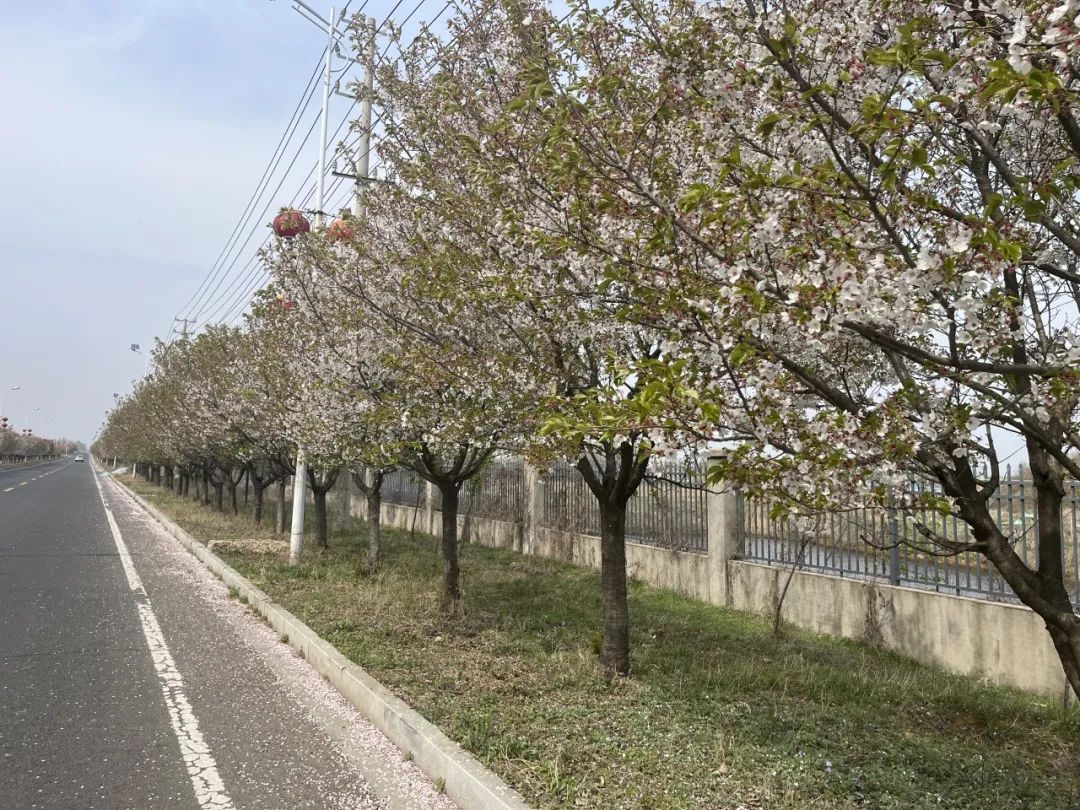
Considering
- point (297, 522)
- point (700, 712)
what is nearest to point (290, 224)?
point (297, 522)

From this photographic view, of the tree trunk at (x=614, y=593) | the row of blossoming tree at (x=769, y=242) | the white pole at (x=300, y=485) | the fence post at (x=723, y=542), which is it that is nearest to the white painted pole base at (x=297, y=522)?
the white pole at (x=300, y=485)

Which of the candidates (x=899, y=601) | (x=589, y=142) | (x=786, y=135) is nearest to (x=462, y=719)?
(x=589, y=142)

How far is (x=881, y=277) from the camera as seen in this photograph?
2734 millimetres

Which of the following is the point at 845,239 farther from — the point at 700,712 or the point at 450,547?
the point at 450,547

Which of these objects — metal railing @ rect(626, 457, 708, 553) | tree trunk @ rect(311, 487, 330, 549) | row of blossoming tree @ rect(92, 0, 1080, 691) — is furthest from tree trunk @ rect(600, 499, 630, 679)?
tree trunk @ rect(311, 487, 330, 549)

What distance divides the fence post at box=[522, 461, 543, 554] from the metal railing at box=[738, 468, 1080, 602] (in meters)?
5.85

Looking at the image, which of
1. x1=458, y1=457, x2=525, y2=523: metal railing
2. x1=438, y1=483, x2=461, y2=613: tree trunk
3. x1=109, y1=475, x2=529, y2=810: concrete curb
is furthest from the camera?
x1=458, y1=457, x2=525, y2=523: metal railing

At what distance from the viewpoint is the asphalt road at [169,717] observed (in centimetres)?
422

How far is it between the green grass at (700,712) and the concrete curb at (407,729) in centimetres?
11

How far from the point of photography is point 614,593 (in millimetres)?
6605

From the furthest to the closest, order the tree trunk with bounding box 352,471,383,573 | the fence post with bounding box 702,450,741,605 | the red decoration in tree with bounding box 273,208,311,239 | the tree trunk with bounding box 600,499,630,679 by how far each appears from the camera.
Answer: the tree trunk with bounding box 352,471,383,573
the fence post with bounding box 702,450,741,605
the red decoration in tree with bounding box 273,208,311,239
the tree trunk with bounding box 600,499,630,679

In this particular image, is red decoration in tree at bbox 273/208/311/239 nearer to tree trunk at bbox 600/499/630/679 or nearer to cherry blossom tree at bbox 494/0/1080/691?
tree trunk at bbox 600/499/630/679

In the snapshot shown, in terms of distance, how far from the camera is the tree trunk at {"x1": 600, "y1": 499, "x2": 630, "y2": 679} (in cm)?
654

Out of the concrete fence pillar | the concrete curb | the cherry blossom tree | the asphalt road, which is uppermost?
the cherry blossom tree
